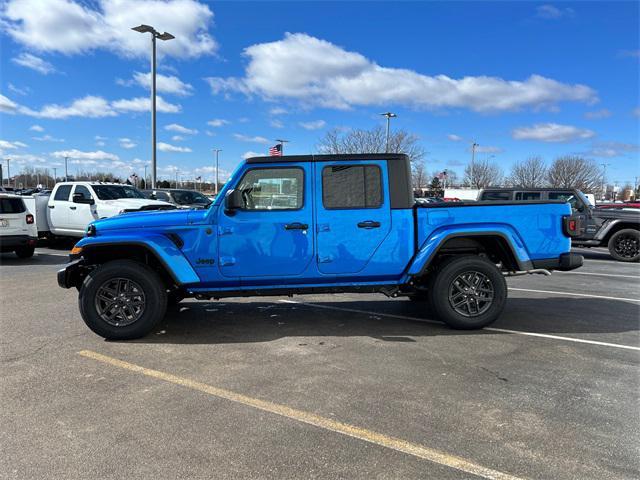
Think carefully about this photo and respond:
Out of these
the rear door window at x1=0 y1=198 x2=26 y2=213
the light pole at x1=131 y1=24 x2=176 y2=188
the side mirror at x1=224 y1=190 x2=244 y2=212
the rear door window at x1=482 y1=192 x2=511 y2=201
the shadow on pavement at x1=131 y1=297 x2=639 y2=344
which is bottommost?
the shadow on pavement at x1=131 y1=297 x2=639 y2=344

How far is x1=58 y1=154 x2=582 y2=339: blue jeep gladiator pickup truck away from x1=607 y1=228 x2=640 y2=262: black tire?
339 inches

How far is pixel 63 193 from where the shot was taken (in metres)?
13.6

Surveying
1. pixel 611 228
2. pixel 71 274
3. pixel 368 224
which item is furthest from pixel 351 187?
pixel 611 228

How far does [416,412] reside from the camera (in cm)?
336

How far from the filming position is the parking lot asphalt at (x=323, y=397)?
276 cm

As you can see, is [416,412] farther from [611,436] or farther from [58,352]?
[58,352]

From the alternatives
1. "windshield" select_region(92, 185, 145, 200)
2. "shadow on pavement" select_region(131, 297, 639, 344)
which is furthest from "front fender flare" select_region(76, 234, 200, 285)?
"windshield" select_region(92, 185, 145, 200)

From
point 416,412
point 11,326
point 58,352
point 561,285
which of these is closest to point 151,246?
point 58,352

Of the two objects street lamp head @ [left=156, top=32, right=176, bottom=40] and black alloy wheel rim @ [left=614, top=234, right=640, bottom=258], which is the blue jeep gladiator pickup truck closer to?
black alloy wheel rim @ [left=614, top=234, right=640, bottom=258]

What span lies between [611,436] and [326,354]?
8.06ft

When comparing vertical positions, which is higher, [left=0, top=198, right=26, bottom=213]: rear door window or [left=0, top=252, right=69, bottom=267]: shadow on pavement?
[left=0, top=198, right=26, bottom=213]: rear door window

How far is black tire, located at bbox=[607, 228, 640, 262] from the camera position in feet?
40.3

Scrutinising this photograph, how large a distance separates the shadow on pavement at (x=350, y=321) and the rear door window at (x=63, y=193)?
886cm

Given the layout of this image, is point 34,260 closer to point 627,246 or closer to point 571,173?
point 627,246
